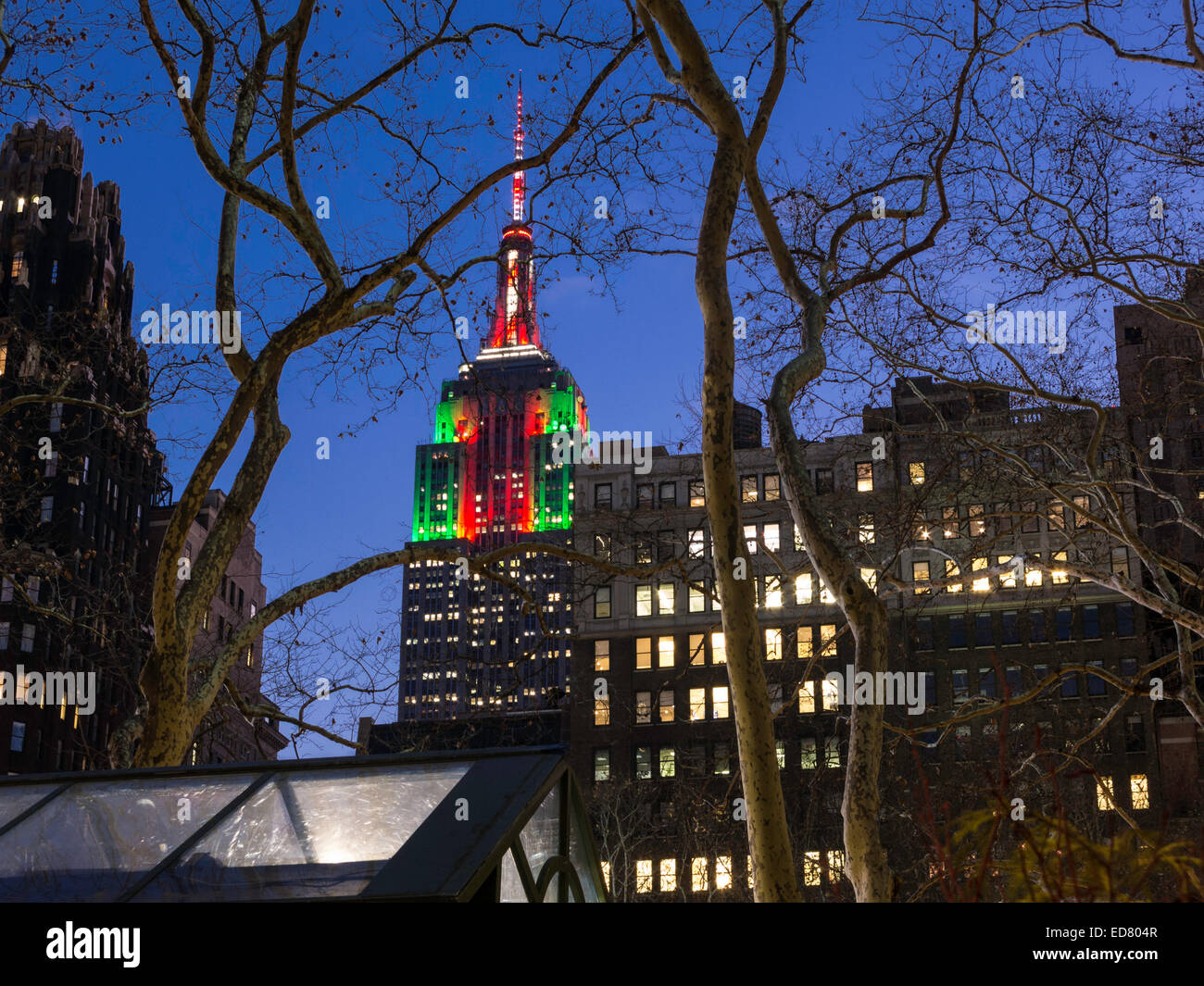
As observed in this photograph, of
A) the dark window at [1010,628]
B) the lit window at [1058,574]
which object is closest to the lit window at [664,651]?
the dark window at [1010,628]

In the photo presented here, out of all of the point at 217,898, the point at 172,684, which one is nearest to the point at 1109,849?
the point at 217,898

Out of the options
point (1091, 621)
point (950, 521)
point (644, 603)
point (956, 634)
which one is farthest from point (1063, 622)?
point (950, 521)

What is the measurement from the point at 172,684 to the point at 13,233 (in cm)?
7721

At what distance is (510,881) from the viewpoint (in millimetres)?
4746

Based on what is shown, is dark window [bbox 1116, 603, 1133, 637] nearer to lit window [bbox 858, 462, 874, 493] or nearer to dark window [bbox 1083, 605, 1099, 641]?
dark window [bbox 1083, 605, 1099, 641]

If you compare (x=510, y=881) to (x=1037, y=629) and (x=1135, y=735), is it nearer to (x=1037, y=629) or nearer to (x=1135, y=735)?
(x=1135, y=735)

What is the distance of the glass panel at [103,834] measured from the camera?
4496 millimetres

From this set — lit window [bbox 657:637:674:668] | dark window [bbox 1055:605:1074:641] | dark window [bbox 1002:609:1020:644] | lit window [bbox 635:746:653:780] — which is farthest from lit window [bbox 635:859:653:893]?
dark window [bbox 1055:605:1074:641]

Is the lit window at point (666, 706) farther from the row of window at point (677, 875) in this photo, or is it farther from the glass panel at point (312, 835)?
the glass panel at point (312, 835)

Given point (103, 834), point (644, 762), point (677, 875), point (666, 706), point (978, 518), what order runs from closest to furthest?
point (103, 834) → point (978, 518) → point (677, 875) → point (666, 706) → point (644, 762)

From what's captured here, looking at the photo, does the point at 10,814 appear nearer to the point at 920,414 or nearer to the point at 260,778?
the point at 260,778

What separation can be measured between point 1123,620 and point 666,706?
25.1 m

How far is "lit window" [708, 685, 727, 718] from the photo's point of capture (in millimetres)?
67500
